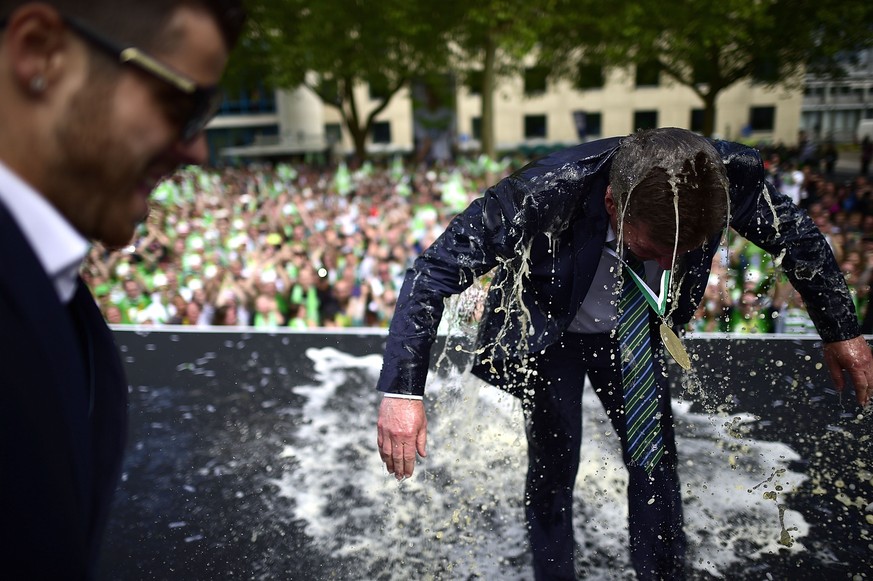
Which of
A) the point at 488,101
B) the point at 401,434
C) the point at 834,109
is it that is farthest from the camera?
the point at 834,109

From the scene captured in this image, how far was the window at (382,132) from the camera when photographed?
41094mm

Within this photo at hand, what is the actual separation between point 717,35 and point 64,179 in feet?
55.5

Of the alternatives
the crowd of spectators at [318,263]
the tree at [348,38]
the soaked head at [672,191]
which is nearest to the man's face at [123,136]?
the soaked head at [672,191]

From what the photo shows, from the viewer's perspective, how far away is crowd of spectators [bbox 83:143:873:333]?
565 cm

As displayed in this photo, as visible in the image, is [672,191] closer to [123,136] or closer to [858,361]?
[858,361]

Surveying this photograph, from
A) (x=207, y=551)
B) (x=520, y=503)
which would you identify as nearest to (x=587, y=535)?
(x=520, y=503)

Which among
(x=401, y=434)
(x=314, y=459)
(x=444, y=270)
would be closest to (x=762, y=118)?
(x=314, y=459)

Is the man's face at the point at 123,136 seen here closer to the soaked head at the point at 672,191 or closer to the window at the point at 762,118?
the soaked head at the point at 672,191

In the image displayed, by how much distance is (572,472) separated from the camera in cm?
245

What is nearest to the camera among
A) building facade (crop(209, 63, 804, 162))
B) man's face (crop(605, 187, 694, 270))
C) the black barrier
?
man's face (crop(605, 187, 694, 270))

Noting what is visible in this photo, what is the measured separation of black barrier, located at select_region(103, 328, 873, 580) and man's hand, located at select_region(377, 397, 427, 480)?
35.1 inches

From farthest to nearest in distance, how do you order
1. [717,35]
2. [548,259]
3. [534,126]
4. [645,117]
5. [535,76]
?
1. [534,126]
2. [645,117]
3. [535,76]
4. [717,35]
5. [548,259]

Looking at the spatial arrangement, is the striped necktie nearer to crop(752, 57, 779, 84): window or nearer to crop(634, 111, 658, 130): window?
crop(752, 57, 779, 84): window

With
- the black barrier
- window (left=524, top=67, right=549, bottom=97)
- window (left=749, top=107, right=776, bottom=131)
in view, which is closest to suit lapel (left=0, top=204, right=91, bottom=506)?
the black barrier
